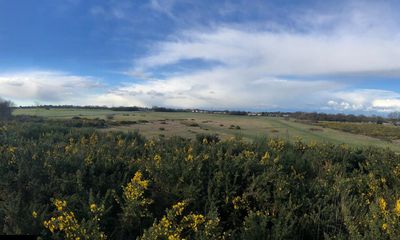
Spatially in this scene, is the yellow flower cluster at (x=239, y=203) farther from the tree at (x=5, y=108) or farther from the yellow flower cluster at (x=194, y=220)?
the tree at (x=5, y=108)

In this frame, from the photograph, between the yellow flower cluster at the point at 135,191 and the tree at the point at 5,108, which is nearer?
the yellow flower cluster at the point at 135,191

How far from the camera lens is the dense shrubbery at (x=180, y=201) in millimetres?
4547

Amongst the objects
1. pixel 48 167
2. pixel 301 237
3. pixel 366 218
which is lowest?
pixel 301 237

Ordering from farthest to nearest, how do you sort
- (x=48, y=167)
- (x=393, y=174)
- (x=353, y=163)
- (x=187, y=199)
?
(x=353, y=163) → (x=393, y=174) → (x=48, y=167) → (x=187, y=199)

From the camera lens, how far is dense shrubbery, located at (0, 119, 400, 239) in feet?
14.9

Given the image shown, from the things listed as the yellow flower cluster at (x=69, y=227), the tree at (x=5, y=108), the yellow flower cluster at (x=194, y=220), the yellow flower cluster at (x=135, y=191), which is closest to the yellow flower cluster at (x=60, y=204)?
the yellow flower cluster at (x=69, y=227)

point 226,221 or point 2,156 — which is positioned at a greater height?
point 2,156

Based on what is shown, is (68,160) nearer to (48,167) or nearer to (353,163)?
(48,167)

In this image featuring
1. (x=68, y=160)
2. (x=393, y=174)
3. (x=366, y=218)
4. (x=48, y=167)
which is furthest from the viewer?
(x=393, y=174)

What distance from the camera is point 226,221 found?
539cm

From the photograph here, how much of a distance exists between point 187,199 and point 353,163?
696 cm

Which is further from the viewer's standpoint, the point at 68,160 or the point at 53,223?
the point at 68,160

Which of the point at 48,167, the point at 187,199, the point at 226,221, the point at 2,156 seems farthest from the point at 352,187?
the point at 2,156

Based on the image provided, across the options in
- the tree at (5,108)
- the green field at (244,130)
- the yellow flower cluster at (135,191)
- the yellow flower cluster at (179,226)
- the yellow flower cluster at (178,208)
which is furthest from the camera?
the tree at (5,108)
